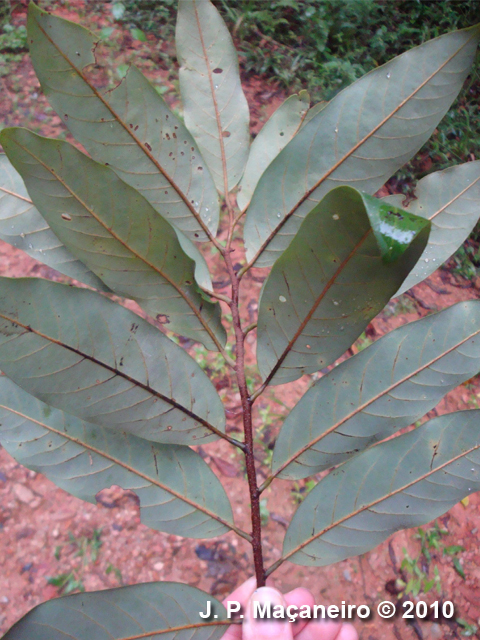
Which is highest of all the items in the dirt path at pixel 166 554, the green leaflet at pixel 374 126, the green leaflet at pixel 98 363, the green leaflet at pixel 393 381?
the green leaflet at pixel 374 126

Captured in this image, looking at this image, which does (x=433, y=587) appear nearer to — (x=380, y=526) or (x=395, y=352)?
(x=380, y=526)

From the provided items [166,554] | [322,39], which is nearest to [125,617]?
[166,554]

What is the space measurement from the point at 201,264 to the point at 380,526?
19.1 inches

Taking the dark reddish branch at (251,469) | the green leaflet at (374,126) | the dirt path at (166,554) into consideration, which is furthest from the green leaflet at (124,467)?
the dirt path at (166,554)

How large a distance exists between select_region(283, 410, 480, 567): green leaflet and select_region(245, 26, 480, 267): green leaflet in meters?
0.38

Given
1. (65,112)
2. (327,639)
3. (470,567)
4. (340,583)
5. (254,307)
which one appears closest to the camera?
(65,112)

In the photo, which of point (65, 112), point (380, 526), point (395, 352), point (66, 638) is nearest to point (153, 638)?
point (66, 638)

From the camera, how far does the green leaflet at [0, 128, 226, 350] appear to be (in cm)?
48

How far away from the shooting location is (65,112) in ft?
1.80

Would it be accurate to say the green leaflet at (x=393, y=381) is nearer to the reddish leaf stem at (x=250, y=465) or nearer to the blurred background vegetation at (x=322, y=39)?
the reddish leaf stem at (x=250, y=465)

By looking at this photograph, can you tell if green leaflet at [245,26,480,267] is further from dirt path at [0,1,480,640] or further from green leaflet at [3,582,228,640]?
dirt path at [0,1,480,640]

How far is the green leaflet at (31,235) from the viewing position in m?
0.62

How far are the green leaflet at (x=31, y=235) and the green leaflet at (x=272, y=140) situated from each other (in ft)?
0.95

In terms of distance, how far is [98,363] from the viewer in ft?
1.78
